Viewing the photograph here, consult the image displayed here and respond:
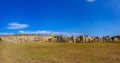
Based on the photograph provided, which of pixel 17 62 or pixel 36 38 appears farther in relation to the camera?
pixel 36 38

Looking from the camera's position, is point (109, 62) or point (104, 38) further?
point (104, 38)

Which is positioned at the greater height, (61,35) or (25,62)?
(61,35)

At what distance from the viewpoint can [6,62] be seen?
22.7 meters

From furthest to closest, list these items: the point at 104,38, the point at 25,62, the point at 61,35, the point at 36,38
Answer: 1. the point at 36,38
2. the point at 61,35
3. the point at 104,38
4. the point at 25,62

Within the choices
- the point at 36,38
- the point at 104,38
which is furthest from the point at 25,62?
the point at 36,38

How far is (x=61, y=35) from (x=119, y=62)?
65274 millimetres

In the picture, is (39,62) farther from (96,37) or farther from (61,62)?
(96,37)

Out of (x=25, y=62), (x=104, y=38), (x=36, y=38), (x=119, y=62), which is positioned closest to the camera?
(x=119, y=62)

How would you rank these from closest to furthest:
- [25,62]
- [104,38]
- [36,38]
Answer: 1. [25,62]
2. [104,38]
3. [36,38]

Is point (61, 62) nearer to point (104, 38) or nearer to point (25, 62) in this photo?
point (25, 62)

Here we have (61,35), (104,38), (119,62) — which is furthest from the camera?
(61,35)

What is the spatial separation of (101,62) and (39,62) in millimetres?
5559

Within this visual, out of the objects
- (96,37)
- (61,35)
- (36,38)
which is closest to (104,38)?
(96,37)

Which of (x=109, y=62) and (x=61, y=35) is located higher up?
(x=61, y=35)
